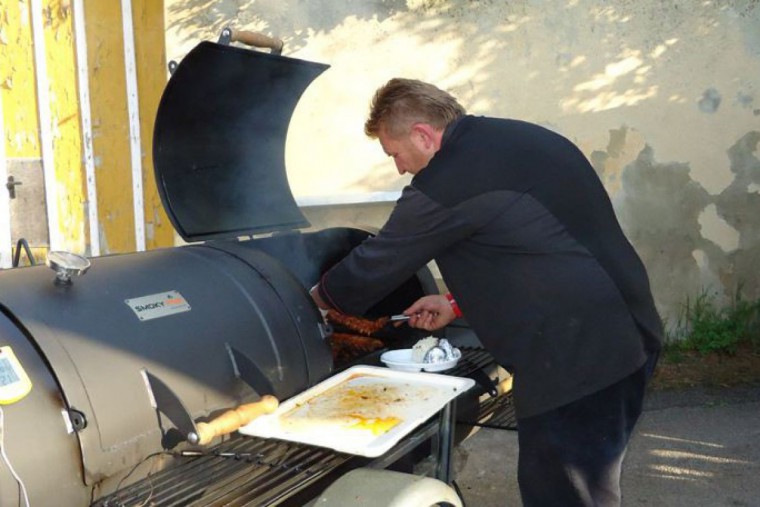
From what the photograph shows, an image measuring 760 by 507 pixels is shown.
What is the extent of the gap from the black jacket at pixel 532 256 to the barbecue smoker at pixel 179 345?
0.40m

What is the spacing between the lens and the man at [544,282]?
231 centimetres

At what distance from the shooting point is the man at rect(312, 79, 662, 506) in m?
2.31

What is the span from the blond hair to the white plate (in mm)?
785

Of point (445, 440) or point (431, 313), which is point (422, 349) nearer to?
point (431, 313)

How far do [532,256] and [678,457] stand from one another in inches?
111

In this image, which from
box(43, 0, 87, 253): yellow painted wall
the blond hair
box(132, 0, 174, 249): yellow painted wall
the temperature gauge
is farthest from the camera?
box(132, 0, 174, 249): yellow painted wall

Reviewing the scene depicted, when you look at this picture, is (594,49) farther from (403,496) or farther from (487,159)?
(403,496)

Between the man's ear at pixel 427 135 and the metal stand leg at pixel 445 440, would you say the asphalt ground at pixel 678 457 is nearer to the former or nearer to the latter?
the metal stand leg at pixel 445 440

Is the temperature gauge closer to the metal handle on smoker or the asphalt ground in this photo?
the metal handle on smoker

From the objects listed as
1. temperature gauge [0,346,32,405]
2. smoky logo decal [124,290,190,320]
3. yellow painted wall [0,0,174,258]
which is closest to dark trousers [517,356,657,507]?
smoky logo decal [124,290,190,320]

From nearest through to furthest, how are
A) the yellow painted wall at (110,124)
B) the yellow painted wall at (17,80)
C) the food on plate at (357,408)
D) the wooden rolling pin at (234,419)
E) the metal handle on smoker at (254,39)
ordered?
the wooden rolling pin at (234,419), the food on plate at (357,408), the metal handle on smoker at (254,39), the yellow painted wall at (17,80), the yellow painted wall at (110,124)

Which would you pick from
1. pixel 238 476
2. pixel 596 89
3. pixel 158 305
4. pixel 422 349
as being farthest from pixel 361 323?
pixel 596 89

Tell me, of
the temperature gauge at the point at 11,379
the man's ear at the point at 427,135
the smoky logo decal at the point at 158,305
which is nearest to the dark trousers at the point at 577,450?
the man's ear at the point at 427,135

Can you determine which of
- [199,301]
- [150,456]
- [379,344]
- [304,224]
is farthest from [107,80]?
[150,456]
